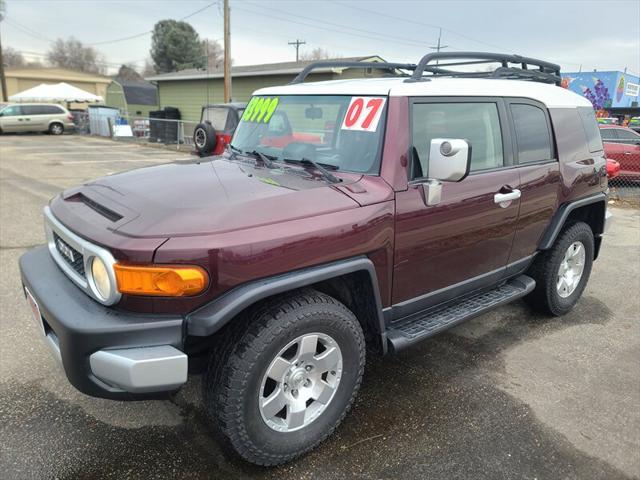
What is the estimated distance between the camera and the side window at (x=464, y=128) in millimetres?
2900

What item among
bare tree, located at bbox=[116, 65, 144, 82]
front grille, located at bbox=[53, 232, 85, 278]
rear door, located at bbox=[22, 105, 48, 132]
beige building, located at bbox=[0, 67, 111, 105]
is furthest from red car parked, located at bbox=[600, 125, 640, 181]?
bare tree, located at bbox=[116, 65, 144, 82]

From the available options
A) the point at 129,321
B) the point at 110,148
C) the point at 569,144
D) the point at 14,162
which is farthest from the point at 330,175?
the point at 110,148

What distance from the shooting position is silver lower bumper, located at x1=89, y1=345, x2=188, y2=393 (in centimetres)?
196

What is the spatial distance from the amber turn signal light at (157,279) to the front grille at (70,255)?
45 cm

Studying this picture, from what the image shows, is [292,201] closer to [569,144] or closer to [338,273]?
[338,273]

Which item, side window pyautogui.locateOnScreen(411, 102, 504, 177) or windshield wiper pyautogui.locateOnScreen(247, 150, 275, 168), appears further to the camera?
windshield wiper pyautogui.locateOnScreen(247, 150, 275, 168)

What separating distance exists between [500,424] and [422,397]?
48 cm

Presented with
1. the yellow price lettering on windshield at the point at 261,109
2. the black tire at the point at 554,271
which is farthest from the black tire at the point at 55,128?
the black tire at the point at 554,271

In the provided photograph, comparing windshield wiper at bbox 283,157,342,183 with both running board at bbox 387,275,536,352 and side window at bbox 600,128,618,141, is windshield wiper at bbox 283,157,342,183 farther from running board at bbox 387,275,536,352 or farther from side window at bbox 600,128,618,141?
side window at bbox 600,128,618,141

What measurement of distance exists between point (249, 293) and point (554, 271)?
3024 millimetres

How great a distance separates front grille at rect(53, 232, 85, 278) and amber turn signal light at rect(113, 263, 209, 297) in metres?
0.45

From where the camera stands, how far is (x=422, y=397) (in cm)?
312

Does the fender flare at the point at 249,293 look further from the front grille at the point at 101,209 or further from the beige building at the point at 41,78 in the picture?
the beige building at the point at 41,78

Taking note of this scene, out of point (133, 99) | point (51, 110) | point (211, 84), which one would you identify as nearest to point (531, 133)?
point (211, 84)
